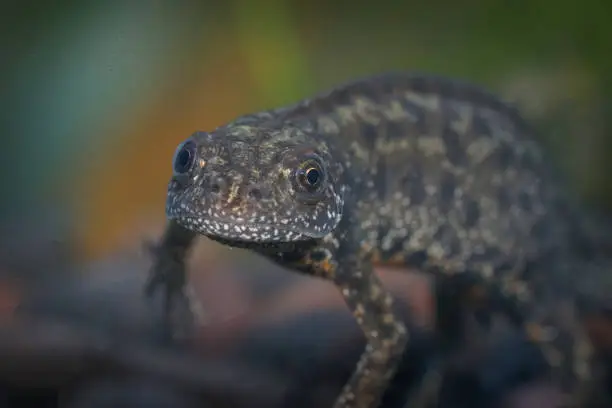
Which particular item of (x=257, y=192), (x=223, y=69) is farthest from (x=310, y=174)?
(x=223, y=69)

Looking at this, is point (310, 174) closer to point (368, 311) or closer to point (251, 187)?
point (251, 187)

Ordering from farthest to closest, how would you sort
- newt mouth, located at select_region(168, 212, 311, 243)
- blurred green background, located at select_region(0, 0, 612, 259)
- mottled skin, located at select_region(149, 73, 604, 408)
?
blurred green background, located at select_region(0, 0, 612, 259)
mottled skin, located at select_region(149, 73, 604, 408)
newt mouth, located at select_region(168, 212, 311, 243)

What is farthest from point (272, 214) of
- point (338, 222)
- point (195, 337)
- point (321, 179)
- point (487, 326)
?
point (487, 326)

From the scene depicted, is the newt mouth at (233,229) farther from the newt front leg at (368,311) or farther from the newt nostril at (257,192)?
the newt front leg at (368,311)

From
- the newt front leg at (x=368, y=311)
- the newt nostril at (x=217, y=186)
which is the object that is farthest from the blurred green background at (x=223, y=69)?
the newt nostril at (x=217, y=186)

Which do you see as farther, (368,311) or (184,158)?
(368,311)

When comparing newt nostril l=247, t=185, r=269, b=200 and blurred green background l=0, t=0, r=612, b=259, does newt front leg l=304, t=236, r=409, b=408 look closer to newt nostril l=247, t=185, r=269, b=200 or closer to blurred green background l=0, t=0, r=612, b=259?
newt nostril l=247, t=185, r=269, b=200

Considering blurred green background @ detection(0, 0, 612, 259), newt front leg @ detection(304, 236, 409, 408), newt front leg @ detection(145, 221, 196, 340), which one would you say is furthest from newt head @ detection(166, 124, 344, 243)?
blurred green background @ detection(0, 0, 612, 259)
